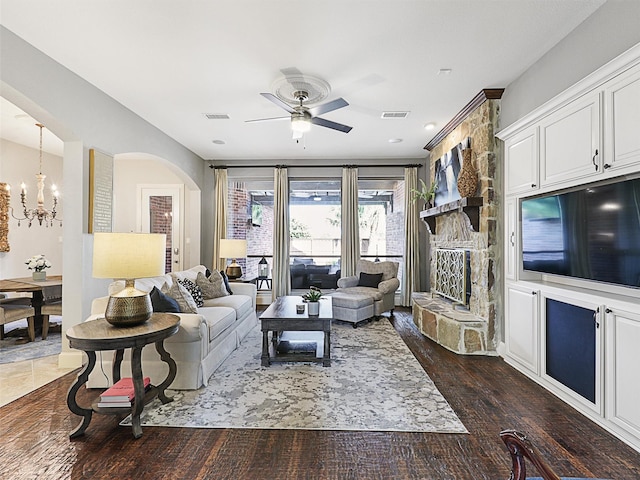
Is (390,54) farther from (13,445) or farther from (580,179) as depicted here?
(13,445)

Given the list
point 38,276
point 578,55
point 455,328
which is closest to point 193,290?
point 38,276

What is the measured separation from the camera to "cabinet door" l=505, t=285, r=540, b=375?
323cm

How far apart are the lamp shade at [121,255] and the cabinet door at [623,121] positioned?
122 inches

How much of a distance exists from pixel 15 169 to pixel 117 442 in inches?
229

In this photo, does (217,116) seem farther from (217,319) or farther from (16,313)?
(16,313)

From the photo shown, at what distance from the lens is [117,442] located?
227 centimetres

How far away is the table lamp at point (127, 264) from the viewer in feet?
7.83

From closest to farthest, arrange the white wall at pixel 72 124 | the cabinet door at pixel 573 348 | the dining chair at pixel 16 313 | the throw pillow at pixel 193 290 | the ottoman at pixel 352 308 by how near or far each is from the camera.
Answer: the cabinet door at pixel 573 348
the white wall at pixel 72 124
the dining chair at pixel 16 313
the throw pillow at pixel 193 290
the ottoman at pixel 352 308

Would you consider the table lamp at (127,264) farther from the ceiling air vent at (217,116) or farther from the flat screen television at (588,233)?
the flat screen television at (588,233)

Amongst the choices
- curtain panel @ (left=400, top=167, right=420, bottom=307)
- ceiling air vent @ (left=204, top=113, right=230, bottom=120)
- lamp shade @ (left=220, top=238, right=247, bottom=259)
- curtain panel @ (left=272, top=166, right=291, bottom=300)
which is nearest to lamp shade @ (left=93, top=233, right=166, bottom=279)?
ceiling air vent @ (left=204, top=113, right=230, bottom=120)

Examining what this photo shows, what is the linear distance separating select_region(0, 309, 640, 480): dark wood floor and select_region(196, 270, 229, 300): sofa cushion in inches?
86.0

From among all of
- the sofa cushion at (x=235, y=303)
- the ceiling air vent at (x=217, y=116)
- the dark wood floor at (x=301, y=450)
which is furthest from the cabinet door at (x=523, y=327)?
the ceiling air vent at (x=217, y=116)

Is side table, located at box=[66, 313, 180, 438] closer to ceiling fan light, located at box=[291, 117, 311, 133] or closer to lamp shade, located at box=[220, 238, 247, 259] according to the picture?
ceiling fan light, located at box=[291, 117, 311, 133]

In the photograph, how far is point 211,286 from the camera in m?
4.87
